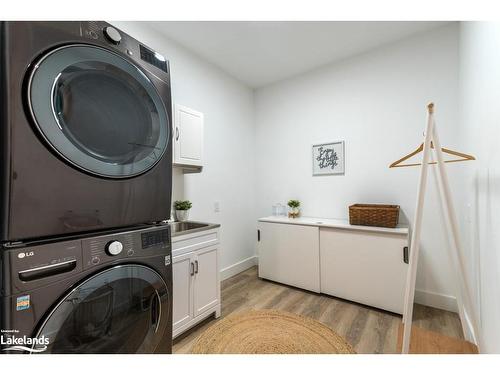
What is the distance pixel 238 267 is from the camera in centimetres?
301

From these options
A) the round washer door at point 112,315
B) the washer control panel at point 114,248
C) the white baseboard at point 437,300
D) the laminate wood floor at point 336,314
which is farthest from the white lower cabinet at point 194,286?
the white baseboard at point 437,300

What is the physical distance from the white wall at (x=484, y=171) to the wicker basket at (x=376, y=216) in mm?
494

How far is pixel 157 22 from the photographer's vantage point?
203 centimetres

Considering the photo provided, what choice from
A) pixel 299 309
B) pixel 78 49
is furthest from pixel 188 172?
pixel 299 309

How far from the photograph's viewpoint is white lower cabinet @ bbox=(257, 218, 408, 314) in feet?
6.49

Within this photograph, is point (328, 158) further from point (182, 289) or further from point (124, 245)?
point (124, 245)

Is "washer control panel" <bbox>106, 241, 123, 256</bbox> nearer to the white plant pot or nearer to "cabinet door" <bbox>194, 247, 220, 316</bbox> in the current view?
"cabinet door" <bbox>194, 247, 220, 316</bbox>

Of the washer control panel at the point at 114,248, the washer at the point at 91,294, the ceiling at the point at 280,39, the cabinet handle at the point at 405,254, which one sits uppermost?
the ceiling at the point at 280,39

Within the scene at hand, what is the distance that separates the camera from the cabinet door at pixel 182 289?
5.19 ft

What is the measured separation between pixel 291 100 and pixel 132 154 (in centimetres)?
256

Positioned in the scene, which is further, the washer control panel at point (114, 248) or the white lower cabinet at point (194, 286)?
the white lower cabinet at point (194, 286)

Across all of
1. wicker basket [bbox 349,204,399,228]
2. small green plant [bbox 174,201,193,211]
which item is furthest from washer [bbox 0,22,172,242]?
wicker basket [bbox 349,204,399,228]

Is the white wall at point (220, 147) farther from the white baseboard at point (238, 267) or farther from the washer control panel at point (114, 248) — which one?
the washer control panel at point (114, 248)

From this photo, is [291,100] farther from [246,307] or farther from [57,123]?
[57,123]
